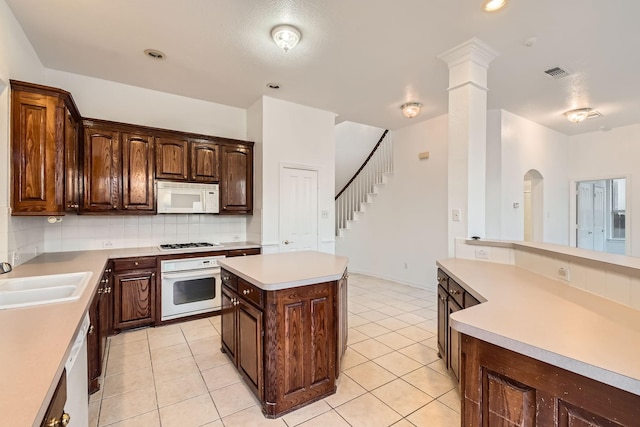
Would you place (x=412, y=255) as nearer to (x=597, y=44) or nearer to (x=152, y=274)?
(x=597, y=44)

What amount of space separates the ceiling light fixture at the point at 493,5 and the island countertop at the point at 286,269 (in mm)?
2308

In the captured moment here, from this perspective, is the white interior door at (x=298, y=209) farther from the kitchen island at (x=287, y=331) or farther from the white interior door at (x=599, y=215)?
the white interior door at (x=599, y=215)

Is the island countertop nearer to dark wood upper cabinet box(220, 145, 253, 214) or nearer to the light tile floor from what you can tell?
the light tile floor

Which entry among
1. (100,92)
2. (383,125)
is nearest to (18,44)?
(100,92)

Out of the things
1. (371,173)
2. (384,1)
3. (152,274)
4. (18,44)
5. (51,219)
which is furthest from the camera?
(371,173)

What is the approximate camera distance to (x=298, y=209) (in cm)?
448

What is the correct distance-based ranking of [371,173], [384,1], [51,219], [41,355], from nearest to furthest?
[41,355], [384,1], [51,219], [371,173]

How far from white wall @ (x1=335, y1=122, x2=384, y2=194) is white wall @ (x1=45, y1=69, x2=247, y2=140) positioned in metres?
3.65

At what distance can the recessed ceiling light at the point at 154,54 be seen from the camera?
9.84ft

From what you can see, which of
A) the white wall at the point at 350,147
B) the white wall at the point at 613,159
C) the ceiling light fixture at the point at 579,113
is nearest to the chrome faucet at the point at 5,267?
the white wall at the point at 350,147

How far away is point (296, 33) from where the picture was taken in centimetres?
263

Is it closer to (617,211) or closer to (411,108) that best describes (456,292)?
(411,108)

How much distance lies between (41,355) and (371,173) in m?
6.08

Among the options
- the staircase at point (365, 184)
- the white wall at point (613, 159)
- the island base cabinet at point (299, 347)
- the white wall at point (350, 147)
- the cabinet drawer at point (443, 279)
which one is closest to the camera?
A: the island base cabinet at point (299, 347)
